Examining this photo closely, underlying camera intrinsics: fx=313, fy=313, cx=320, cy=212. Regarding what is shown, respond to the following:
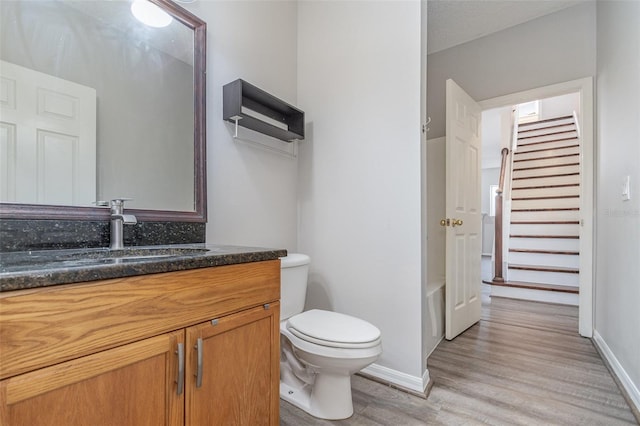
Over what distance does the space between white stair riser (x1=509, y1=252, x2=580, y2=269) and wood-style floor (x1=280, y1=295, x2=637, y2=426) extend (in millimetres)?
1553

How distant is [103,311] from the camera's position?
0.70 meters

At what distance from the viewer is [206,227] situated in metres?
1.60

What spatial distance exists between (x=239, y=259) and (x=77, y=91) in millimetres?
914

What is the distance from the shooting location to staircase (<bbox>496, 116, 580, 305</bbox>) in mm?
3650

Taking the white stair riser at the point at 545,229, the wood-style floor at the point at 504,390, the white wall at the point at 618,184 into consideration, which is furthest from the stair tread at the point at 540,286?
the white wall at the point at 618,184

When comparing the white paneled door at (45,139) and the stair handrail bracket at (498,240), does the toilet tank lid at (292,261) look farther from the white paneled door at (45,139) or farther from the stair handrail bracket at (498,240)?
the stair handrail bracket at (498,240)

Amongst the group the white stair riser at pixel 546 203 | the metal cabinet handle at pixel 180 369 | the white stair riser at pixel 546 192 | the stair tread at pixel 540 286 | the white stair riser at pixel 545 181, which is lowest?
the stair tread at pixel 540 286

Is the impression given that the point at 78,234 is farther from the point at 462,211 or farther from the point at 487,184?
the point at 487,184

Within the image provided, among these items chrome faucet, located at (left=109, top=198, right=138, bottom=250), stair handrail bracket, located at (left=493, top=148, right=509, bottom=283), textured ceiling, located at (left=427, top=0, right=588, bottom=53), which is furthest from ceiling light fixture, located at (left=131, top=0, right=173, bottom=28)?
stair handrail bracket, located at (left=493, top=148, right=509, bottom=283)

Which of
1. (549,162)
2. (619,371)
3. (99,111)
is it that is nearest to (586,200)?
(619,371)

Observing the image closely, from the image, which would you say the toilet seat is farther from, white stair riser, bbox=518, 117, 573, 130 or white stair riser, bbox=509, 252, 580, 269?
white stair riser, bbox=518, 117, 573, 130

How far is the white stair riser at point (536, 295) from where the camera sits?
3398mm

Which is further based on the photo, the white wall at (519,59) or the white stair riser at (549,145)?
the white stair riser at (549,145)

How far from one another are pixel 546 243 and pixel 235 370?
439 cm
